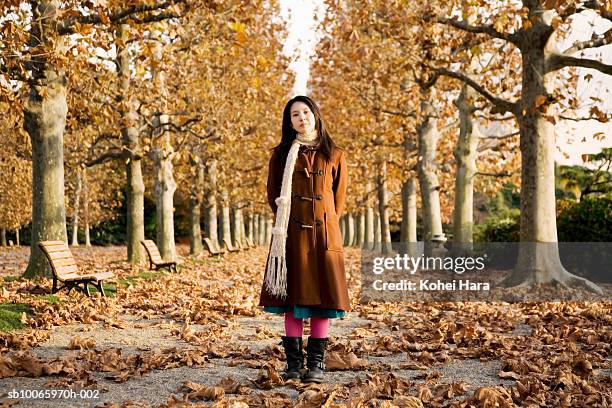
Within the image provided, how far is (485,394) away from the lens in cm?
472

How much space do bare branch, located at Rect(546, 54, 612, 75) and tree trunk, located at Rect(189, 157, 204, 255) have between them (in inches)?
666

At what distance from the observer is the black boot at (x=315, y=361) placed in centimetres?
538

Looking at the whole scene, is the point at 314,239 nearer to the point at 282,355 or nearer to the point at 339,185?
the point at 339,185

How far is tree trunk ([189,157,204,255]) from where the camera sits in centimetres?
2734

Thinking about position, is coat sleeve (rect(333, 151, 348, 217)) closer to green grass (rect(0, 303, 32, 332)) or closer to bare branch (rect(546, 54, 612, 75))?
green grass (rect(0, 303, 32, 332))

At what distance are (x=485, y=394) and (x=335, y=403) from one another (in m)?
1.07

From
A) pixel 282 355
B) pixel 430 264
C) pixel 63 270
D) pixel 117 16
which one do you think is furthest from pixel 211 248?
pixel 282 355

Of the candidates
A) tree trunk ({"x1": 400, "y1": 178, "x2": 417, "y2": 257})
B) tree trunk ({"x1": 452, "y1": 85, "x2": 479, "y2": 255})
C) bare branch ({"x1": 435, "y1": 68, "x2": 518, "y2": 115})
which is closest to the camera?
bare branch ({"x1": 435, "y1": 68, "x2": 518, "y2": 115})

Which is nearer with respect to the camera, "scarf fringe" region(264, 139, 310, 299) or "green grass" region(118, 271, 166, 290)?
"scarf fringe" region(264, 139, 310, 299)

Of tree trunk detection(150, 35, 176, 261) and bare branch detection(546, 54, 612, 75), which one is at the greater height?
bare branch detection(546, 54, 612, 75)

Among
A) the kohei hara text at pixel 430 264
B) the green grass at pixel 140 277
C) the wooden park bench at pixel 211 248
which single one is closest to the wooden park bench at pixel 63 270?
the green grass at pixel 140 277

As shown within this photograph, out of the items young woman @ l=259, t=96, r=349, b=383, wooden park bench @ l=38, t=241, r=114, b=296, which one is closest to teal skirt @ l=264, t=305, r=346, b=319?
young woman @ l=259, t=96, r=349, b=383

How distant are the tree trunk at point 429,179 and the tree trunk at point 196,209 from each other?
9.29 m

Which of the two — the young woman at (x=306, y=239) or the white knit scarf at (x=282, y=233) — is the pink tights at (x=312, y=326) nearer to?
the young woman at (x=306, y=239)
